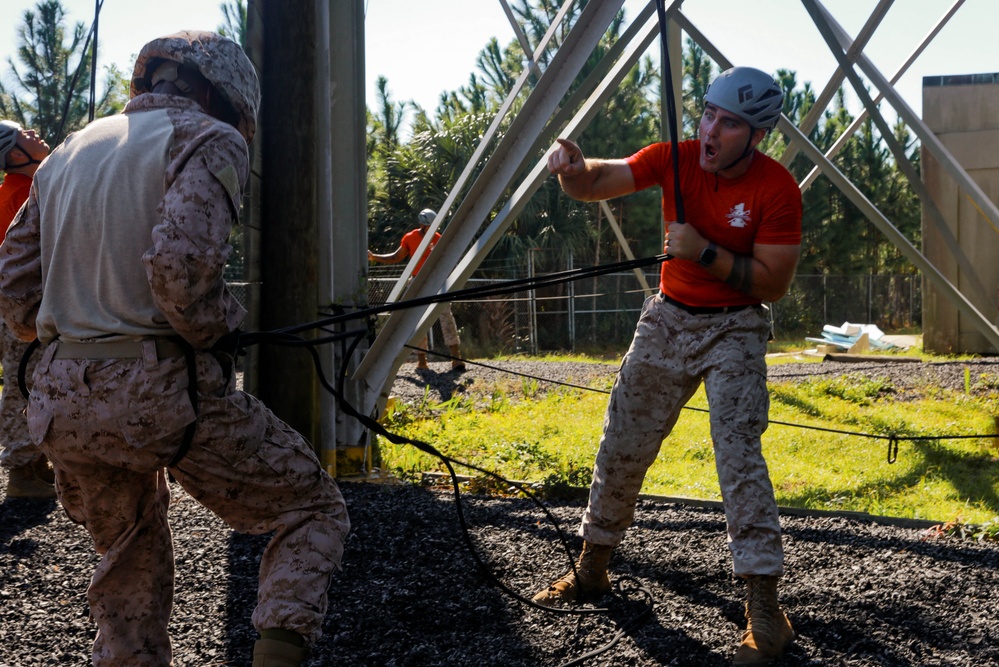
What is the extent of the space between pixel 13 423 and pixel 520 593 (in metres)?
3.62

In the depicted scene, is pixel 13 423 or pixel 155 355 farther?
pixel 13 423

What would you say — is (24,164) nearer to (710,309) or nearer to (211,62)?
(211,62)

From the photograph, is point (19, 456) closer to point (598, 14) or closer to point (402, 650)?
point (402, 650)

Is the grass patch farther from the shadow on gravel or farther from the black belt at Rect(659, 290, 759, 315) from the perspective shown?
the black belt at Rect(659, 290, 759, 315)

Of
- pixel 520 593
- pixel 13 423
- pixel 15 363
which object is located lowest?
pixel 520 593

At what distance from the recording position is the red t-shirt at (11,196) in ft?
19.4

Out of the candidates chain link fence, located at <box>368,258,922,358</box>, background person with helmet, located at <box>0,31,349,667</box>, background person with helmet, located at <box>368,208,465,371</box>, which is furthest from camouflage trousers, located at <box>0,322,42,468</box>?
chain link fence, located at <box>368,258,922,358</box>

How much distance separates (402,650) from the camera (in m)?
3.54

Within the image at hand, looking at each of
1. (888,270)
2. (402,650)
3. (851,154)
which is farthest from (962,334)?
(888,270)

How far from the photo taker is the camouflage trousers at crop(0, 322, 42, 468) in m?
5.93

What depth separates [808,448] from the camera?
25.7 feet

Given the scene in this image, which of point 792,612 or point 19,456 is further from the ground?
point 19,456

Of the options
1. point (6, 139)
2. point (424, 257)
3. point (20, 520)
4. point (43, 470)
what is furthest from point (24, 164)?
point (424, 257)

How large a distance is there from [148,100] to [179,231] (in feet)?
1.66
